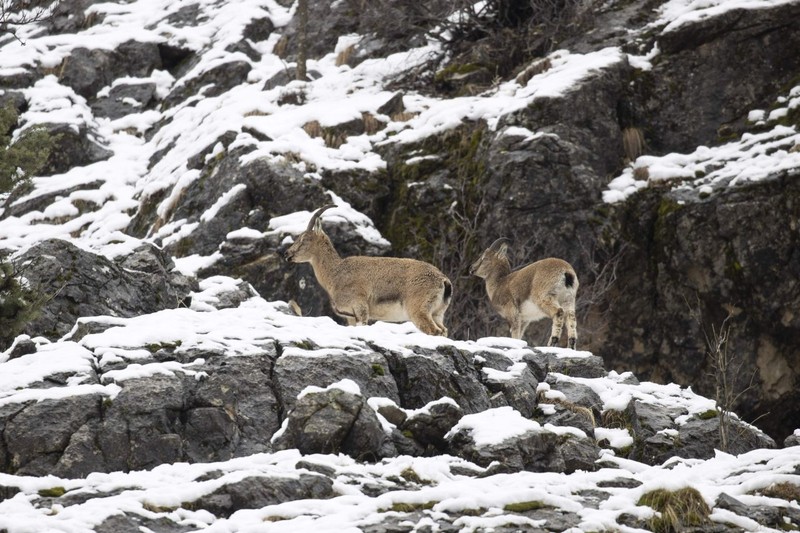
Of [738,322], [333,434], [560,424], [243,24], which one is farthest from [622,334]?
[243,24]

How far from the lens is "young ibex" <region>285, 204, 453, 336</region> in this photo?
1382cm

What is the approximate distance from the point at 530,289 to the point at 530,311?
0.40m

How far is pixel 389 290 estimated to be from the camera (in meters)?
14.3

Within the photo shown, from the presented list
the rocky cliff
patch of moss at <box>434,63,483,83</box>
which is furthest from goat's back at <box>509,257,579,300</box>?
patch of moss at <box>434,63,483,83</box>

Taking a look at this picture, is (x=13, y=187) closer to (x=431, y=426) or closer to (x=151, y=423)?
(x=151, y=423)

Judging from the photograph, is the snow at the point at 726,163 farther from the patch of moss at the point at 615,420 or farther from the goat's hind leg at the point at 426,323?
the patch of moss at the point at 615,420

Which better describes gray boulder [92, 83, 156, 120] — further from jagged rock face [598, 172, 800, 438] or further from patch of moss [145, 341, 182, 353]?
patch of moss [145, 341, 182, 353]

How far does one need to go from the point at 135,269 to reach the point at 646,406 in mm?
7189

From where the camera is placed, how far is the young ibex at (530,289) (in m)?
15.2

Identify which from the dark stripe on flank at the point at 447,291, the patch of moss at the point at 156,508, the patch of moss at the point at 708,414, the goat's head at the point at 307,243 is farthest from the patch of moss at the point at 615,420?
the goat's head at the point at 307,243

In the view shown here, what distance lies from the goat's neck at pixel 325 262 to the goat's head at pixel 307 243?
0.11 meters

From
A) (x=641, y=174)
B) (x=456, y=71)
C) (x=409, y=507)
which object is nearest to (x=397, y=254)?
(x=641, y=174)

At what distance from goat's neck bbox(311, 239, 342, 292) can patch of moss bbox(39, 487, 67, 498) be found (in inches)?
321

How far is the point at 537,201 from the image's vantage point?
18375 millimetres
